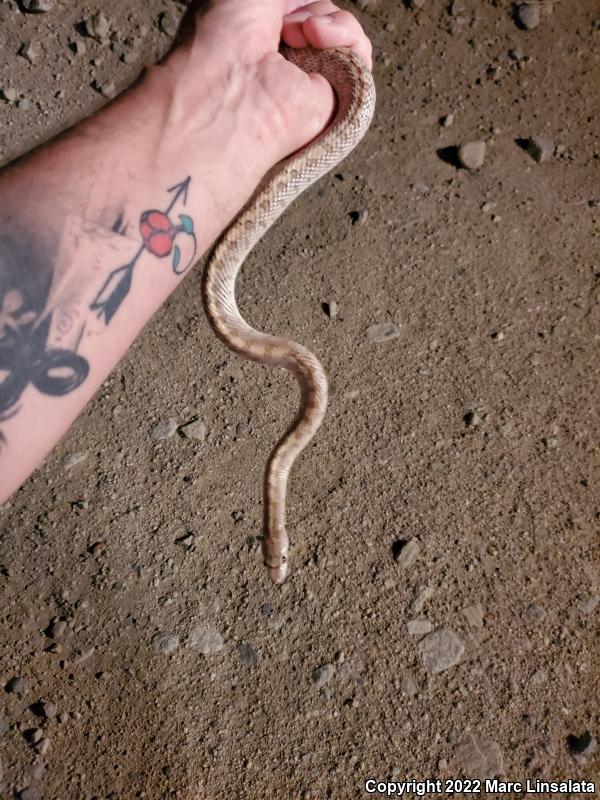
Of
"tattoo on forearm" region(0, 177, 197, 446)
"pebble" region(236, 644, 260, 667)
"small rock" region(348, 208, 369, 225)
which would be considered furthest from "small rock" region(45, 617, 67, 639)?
"small rock" region(348, 208, 369, 225)

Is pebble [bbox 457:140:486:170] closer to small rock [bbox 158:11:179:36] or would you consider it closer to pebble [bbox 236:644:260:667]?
small rock [bbox 158:11:179:36]

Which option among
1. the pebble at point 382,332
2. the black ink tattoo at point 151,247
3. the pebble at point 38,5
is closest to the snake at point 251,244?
the black ink tattoo at point 151,247

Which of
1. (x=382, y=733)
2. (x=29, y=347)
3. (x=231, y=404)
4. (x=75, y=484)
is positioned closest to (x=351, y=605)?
(x=382, y=733)

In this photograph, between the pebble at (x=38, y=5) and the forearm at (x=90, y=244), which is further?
the pebble at (x=38, y=5)

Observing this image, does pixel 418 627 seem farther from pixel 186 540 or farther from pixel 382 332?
pixel 382 332

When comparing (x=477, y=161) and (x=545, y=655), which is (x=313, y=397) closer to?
(x=545, y=655)

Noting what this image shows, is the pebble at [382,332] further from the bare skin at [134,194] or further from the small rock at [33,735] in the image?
the small rock at [33,735]

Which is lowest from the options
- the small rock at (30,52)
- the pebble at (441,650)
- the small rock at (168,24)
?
the pebble at (441,650)
